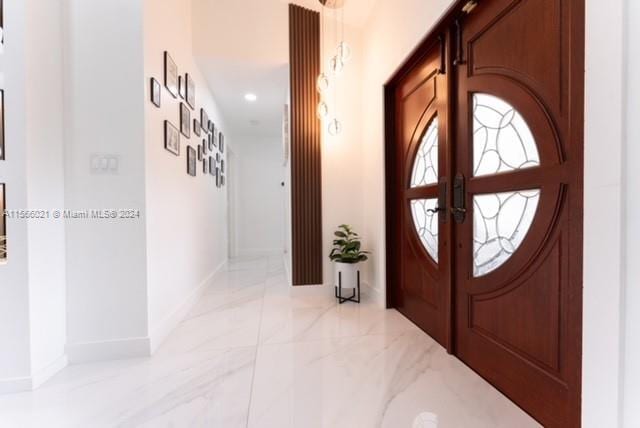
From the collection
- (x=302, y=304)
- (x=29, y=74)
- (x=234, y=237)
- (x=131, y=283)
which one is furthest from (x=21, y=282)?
(x=234, y=237)

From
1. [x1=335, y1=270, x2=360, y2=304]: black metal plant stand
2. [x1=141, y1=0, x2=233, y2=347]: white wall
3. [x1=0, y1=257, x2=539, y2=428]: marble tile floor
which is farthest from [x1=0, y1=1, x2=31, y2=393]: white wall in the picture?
[x1=335, y1=270, x2=360, y2=304]: black metal plant stand

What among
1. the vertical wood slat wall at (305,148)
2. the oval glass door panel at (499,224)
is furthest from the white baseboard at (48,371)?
the oval glass door panel at (499,224)

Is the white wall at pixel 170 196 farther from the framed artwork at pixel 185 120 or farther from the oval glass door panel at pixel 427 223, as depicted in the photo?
the oval glass door panel at pixel 427 223

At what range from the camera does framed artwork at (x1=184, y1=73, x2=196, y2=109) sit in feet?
8.78

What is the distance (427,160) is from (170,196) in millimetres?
1975

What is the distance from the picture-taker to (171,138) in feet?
7.34

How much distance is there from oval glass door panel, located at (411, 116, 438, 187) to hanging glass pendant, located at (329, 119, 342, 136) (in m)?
0.96

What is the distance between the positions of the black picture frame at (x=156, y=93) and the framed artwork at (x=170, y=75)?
18 centimetres

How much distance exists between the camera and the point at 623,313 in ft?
2.66

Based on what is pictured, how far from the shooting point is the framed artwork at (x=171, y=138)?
7.02ft

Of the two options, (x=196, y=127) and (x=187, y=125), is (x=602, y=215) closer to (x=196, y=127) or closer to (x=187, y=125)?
(x=187, y=125)

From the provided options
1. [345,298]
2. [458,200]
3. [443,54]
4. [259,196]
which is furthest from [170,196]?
[259,196]

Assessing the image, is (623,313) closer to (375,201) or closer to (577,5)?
(577,5)

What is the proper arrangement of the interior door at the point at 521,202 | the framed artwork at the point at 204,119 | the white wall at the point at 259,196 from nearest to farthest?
1. the interior door at the point at 521,202
2. the framed artwork at the point at 204,119
3. the white wall at the point at 259,196
